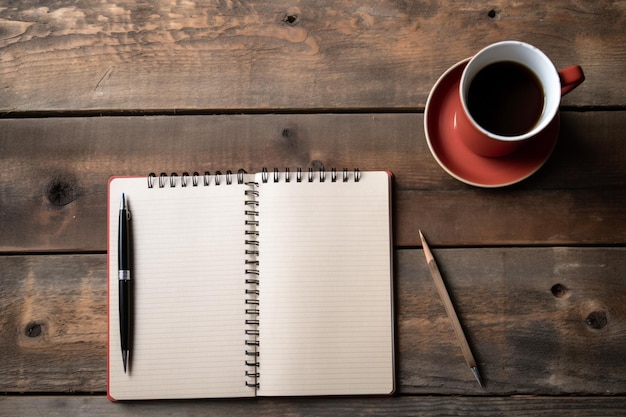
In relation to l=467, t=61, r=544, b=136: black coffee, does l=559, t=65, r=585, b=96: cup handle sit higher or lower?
higher

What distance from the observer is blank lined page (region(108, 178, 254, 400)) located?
75 centimetres

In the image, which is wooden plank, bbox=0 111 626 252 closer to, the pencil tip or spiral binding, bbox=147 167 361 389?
spiral binding, bbox=147 167 361 389

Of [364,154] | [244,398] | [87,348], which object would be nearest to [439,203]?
[364,154]

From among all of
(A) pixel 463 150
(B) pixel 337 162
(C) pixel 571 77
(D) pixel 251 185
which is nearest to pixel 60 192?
(D) pixel 251 185

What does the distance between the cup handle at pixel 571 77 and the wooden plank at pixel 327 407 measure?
39cm

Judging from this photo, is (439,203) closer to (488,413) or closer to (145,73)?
(488,413)

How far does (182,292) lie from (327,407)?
24cm

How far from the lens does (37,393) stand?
76 cm

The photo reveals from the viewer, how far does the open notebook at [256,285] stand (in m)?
0.75

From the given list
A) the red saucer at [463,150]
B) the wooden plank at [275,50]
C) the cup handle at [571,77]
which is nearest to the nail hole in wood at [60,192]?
the wooden plank at [275,50]

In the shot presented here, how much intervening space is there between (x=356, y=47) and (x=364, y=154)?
0.15 m

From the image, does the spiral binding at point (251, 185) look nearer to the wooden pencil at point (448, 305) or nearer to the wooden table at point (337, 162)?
the wooden table at point (337, 162)

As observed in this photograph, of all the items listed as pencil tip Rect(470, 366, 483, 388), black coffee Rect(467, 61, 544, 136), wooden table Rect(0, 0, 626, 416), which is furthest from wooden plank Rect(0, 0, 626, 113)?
pencil tip Rect(470, 366, 483, 388)

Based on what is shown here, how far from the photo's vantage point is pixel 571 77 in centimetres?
65
